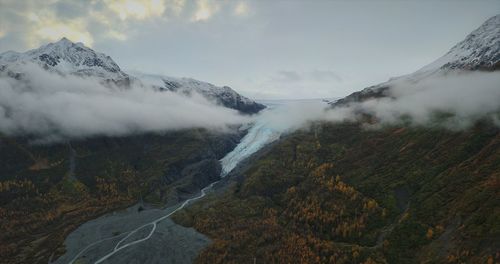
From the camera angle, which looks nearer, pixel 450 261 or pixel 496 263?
pixel 496 263

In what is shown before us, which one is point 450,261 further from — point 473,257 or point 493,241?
point 493,241

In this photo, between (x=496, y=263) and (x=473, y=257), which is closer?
(x=496, y=263)

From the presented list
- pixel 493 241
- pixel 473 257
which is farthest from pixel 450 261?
pixel 493 241

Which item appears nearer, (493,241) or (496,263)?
(496,263)
